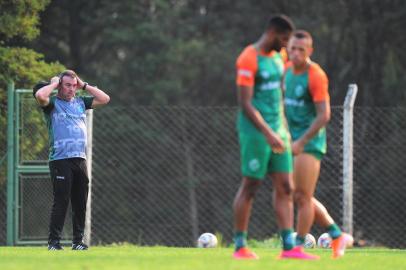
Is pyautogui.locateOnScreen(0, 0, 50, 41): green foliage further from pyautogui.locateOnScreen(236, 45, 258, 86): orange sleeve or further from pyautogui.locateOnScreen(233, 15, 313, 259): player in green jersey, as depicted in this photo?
pyautogui.locateOnScreen(236, 45, 258, 86): orange sleeve

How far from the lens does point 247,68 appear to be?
364 inches

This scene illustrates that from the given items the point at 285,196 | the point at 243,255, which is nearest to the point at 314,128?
the point at 285,196

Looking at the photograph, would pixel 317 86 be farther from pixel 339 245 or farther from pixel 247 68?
pixel 339 245

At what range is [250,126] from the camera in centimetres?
930

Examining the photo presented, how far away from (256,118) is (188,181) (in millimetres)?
16437

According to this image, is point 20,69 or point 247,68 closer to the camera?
point 247,68

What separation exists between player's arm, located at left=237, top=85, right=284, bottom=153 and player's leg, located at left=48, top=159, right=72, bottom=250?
11.9ft

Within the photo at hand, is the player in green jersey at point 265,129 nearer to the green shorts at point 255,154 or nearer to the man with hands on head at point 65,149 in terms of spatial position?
the green shorts at point 255,154

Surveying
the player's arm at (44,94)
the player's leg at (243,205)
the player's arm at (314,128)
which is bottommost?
the player's leg at (243,205)

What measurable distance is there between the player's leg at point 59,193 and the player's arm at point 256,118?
3.62m

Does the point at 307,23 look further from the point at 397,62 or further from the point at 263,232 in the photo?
the point at 263,232

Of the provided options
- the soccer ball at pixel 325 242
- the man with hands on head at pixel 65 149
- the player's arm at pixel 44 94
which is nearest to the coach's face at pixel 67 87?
the man with hands on head at pixel 65 149

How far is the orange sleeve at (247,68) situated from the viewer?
30.2 ft

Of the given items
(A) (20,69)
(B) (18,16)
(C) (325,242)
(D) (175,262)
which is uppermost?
(B) (18,16)
